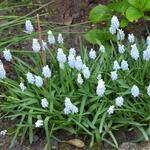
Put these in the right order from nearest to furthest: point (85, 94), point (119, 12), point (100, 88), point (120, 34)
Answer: point (100, 88) → point (85, 94) → point (120, 34) → point (119, 12)

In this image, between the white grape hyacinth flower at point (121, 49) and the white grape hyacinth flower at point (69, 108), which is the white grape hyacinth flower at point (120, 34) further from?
the white grape hyacinth flower at point (69, 108)

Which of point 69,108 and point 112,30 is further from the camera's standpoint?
point 112,30

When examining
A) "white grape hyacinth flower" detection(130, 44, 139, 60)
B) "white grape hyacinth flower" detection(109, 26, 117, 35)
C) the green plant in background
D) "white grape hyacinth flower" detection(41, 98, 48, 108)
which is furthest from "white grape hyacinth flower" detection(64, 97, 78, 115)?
the green plant in background

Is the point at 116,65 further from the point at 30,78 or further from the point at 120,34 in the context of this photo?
the point at 30,78

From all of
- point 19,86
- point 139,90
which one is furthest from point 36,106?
point 139,90

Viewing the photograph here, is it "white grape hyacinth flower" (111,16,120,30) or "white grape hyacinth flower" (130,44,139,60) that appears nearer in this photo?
"white grape hyacinth flower" (130,44,139,60)

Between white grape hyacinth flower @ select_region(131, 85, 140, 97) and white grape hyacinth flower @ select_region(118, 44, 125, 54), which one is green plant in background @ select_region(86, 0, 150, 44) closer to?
white grape hyacinth flower @ select_region(118, 44, 125, 54)

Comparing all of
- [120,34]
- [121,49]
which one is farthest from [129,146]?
[120,34]
